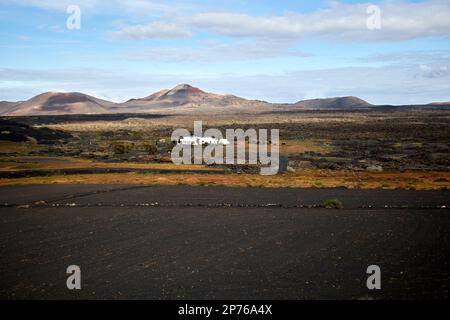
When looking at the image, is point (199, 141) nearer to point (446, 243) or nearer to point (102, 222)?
point (102, 222)

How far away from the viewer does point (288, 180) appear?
1326 inches

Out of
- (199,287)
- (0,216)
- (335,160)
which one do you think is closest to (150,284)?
(199,287)

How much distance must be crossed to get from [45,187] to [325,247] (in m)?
20.2

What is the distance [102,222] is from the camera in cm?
1978

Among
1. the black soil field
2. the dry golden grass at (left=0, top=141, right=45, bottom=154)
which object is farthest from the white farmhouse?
the black soil field

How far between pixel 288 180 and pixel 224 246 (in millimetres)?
18136

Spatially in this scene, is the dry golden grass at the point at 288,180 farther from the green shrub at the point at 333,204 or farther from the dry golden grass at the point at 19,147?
the dry golden grass at the point at 19,147

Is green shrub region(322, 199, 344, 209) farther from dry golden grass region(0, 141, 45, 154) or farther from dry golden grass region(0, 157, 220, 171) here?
dry golden grass region(0, 141, 45, 154)

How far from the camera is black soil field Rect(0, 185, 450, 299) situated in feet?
40.0

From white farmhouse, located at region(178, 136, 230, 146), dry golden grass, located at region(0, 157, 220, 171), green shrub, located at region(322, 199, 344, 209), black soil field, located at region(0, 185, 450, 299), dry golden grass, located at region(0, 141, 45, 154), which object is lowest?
black soil field, located at region(0, 185, 450, 299)

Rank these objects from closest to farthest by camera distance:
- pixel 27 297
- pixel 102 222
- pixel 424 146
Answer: pixel 27 297, pixel 102 222, pixel 424 146

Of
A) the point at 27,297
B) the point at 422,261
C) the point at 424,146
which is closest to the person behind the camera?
the point at 27,297

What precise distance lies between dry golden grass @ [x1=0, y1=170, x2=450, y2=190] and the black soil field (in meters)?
5.06

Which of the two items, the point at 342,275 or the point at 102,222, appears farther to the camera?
the point at 102,222
